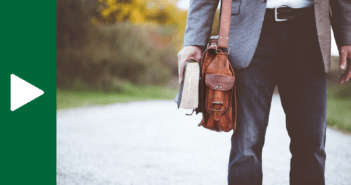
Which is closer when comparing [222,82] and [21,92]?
[222,82]

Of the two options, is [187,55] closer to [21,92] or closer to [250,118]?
[250,118]

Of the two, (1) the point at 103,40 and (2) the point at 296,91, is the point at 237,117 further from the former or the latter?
(1) the point at 103,40

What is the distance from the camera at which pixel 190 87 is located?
176cm

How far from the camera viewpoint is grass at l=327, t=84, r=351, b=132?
6.48 m

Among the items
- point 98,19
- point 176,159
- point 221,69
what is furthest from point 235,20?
point 98,19

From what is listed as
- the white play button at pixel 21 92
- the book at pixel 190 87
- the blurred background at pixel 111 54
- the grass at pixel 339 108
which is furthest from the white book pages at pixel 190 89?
the blurred background at pixel 111 54

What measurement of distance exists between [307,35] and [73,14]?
13.7 metres

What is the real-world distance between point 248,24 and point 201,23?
0.83 feet

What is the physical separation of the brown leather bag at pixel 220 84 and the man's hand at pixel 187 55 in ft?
0.22

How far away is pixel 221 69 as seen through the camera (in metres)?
1.78

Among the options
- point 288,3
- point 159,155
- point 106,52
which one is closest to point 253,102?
point 288,3

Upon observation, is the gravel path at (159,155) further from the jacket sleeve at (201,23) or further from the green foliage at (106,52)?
the green foliage at (106,52)

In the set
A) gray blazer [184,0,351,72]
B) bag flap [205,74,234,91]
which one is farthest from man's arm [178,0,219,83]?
bag flap [205,74,234,91]

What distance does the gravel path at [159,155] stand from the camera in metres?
3.23
